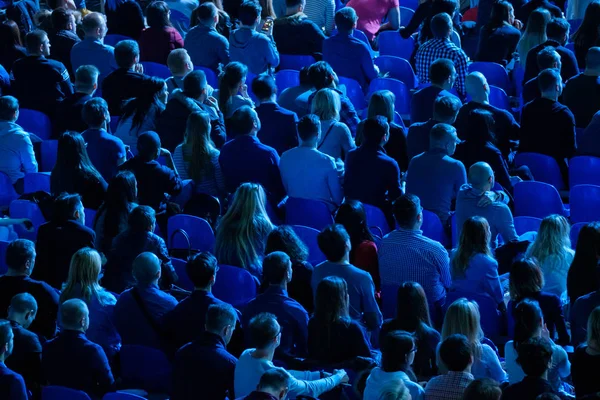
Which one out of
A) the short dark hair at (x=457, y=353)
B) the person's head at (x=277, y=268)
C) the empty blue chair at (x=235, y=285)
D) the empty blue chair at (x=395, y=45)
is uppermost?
the short dark hair at (x=457, y=353)

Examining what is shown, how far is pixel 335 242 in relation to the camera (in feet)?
26.0

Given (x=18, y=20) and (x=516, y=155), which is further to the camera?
(x=18, y=20)

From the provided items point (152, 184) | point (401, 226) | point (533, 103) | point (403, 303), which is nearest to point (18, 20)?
point (152, 184)

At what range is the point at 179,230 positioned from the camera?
9.02 metres


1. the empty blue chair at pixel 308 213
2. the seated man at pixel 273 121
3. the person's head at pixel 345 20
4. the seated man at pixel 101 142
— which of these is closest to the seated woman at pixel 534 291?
the empty blue chair at pixel 308 213

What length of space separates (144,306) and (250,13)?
4.58 meters

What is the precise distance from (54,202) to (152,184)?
0.92m

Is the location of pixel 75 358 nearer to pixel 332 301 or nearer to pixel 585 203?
pixel 332 301

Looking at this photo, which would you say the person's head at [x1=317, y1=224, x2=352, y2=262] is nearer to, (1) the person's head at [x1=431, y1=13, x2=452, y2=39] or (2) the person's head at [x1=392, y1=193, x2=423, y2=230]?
(2) the person's head at [x1=392, y1=193, x2=423, y2=230]

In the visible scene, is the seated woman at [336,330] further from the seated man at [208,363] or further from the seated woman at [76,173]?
the seated woman at [76,173]

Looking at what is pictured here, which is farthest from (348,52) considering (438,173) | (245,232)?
(245,232)

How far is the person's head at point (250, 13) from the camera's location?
38.6 feet

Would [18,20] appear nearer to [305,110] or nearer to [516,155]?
[305,110]

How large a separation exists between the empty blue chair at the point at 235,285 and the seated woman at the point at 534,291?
159 centimetres
